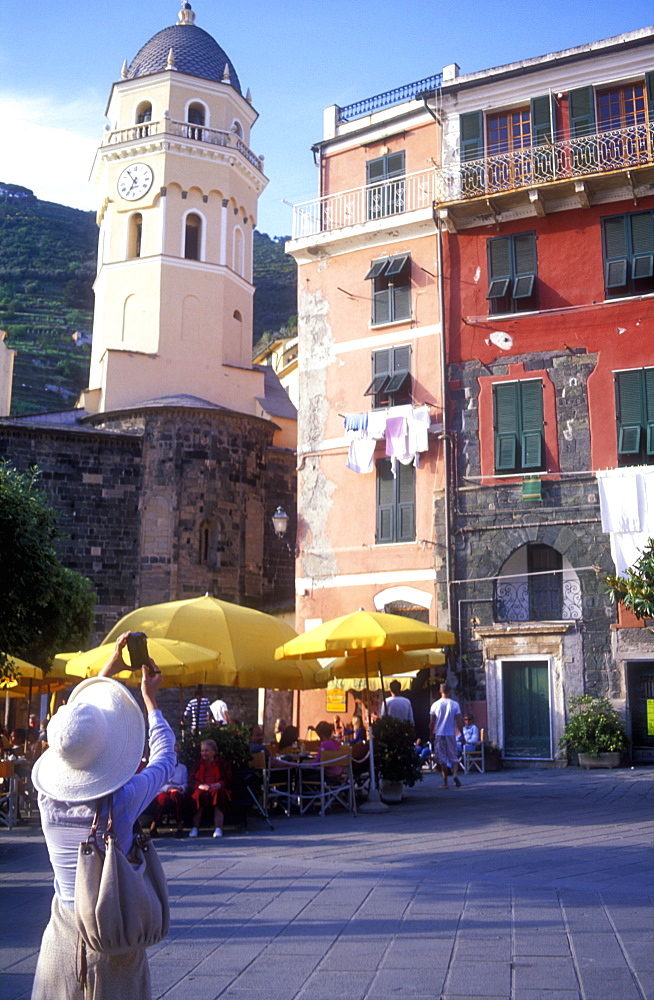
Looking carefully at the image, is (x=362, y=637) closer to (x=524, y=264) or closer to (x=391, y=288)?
(x=524, y=264)

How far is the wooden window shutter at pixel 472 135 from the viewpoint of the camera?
74.3ft

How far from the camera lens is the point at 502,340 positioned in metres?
21.6

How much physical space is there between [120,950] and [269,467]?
27.9 meters

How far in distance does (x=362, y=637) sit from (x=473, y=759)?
7.83 m

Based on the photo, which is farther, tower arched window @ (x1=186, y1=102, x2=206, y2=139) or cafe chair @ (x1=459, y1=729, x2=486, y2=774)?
tower arched window @ (x1=186, y1=102, x2=206, y2=139)

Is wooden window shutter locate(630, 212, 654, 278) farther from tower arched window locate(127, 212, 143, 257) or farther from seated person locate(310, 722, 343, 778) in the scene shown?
tower arched window locate(127, 212, 143, 257)

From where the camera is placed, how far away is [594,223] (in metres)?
21.1

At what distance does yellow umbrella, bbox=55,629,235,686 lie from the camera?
1166 centimetres

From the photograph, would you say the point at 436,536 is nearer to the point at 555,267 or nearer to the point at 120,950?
the point at 555,267

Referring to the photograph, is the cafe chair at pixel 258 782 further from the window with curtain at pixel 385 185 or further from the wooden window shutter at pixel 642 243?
the window with curtain at pixel 385 185

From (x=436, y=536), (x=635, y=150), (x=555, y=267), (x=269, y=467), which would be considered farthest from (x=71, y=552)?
(x=635, y=150)

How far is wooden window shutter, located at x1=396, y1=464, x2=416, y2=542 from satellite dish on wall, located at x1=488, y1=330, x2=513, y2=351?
3.13 meters

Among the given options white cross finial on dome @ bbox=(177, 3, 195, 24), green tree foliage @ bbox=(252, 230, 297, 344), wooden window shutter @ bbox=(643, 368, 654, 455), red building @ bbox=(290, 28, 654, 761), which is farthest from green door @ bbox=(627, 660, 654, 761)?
green tree foliage @ bbox=(252, 230, 297, 344)

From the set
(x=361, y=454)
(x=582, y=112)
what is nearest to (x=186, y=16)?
(x=582, y=112)
